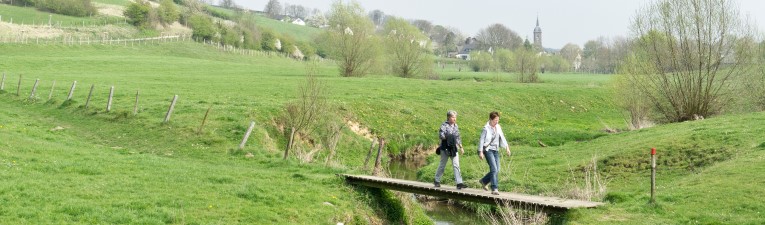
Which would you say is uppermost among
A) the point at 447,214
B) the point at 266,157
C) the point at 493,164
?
the point at 493,164

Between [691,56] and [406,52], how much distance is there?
49.8 m

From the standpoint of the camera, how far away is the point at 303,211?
2214 centimetres

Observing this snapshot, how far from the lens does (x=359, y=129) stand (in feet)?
156

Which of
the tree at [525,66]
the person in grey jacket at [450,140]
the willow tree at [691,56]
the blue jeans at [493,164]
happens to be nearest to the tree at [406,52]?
the tree at [525,66]

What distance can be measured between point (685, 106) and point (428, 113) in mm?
16574

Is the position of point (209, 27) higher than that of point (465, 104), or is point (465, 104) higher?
point (209, 27)

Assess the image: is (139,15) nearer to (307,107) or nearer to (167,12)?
(167,12)

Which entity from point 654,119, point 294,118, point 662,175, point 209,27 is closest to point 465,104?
point 654,119

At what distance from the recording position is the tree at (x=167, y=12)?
143 metres

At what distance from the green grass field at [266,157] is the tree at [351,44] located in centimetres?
1743

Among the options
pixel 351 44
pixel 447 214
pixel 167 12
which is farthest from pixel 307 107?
pixel 167 12

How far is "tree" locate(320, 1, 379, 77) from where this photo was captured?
3322 inches

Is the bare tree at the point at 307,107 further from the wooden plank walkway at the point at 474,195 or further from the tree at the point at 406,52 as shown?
the tree at the point at 406,52

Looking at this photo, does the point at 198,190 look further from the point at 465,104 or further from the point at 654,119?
the point at 465,104
